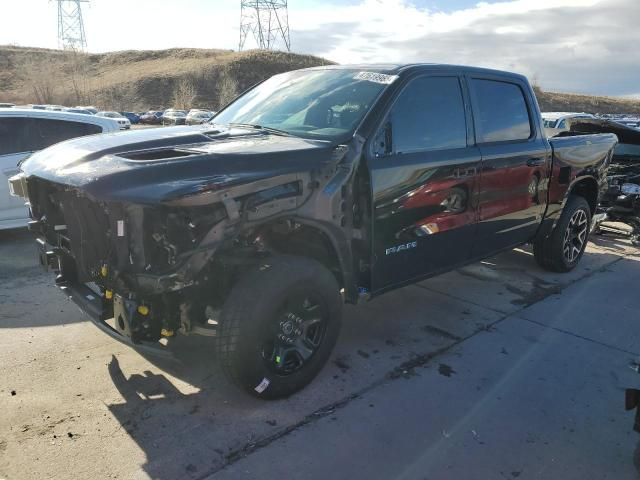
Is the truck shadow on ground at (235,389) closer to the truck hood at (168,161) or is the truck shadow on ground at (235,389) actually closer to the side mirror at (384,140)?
the truck hood at (168,161)

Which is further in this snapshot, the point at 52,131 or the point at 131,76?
the point at 131,76

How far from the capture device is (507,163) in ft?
15.1

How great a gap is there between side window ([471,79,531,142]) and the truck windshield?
106 centimetres

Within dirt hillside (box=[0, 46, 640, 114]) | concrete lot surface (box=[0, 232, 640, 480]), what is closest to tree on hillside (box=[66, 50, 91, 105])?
dirt hillside (box=[0, 46, 640, 114])

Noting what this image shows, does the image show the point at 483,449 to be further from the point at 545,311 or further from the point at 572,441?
the point at 545,311

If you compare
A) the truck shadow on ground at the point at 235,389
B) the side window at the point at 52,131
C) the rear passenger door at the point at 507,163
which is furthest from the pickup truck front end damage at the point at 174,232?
the side window at the point at 52,131

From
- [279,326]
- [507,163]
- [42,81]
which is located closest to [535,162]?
[507,163]

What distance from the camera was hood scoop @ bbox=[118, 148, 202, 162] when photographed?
2923mm

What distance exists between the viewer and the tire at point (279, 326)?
9.77 feet

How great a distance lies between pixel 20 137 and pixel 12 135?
9cm

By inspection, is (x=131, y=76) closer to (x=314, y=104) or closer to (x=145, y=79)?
(x=145, y=79)

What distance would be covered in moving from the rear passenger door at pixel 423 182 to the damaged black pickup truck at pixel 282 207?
1 centimetres

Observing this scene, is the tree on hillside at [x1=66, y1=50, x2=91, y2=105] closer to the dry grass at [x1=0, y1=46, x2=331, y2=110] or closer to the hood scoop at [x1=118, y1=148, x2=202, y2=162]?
the dry grass at [x1=0, y1=46, x2=331, y2=110]

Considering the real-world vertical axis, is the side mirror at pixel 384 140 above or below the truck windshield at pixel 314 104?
below
